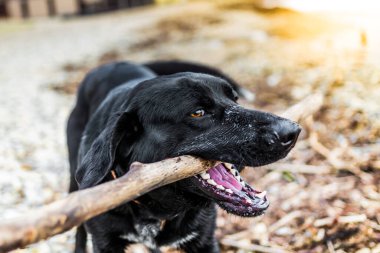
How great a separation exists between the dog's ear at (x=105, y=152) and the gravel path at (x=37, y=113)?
1352mm

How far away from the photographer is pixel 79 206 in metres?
1.69

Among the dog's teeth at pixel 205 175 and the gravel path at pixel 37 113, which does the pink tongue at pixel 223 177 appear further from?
the gravel path at pixel 37 113

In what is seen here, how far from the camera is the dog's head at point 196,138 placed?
2523 millimetres

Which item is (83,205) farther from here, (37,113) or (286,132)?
(37,113)

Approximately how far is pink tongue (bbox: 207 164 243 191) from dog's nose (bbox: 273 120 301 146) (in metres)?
0.40

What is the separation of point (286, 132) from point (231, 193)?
456 millimetres

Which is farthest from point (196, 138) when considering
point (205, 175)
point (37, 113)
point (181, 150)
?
point (37, 113)

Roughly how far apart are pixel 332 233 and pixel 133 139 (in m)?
1.68

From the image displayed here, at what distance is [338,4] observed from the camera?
45.9ft

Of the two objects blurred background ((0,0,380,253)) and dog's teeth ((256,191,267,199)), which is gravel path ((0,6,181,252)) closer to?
blurred background ((0,0,380,253))

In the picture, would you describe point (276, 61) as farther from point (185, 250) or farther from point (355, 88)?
point (185, 250)

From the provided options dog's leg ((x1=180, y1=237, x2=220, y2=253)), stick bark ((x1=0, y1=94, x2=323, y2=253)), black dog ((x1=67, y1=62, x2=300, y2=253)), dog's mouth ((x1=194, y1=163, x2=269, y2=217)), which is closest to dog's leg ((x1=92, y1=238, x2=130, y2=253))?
black dog ((x1=67, y1=62, x2=300, y2=253))

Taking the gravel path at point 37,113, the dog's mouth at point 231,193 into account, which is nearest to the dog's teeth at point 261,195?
the dog's mouth at point 231,193

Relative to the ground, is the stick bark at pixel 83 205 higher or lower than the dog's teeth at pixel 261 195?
higher
